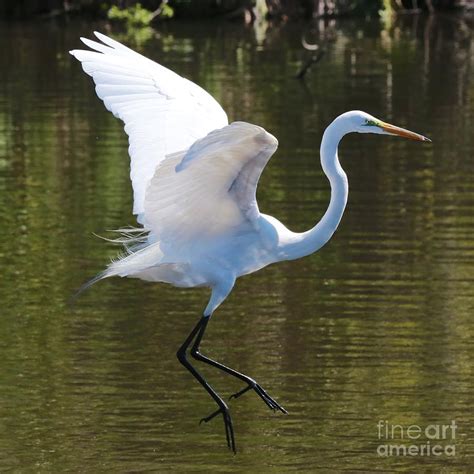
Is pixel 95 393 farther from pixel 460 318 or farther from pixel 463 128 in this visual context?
pixel 463 128

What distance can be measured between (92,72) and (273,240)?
3.97ft

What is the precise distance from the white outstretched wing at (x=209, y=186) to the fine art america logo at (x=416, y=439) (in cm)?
173

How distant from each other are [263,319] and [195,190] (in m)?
3.83

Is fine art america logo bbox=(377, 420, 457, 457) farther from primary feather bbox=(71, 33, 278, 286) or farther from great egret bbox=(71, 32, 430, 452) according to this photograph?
primary feather bbox=(71, 33, 278, 286)

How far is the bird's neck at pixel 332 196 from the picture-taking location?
21.9 ft

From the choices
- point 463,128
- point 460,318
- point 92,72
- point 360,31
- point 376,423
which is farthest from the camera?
point 360,31

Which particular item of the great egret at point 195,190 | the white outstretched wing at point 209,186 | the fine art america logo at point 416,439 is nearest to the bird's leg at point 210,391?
the great egret at point 195,190

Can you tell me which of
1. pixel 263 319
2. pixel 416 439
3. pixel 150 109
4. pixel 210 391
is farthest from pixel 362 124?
pixel 263 319

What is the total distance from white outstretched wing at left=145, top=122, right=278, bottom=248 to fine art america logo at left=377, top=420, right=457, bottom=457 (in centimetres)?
173

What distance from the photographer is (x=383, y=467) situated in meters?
7.58

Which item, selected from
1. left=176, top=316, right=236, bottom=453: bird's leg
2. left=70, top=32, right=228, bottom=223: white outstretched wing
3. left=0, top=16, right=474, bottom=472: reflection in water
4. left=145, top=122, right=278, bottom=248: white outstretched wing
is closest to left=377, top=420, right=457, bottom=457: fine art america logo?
left=0, top=16, right=474, bottom=472: reflection in water

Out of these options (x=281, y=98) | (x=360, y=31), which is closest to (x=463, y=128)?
(x=281, y=98)

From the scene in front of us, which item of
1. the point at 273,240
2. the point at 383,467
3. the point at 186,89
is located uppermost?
the point at 186,89

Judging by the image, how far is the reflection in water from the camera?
7.92m
